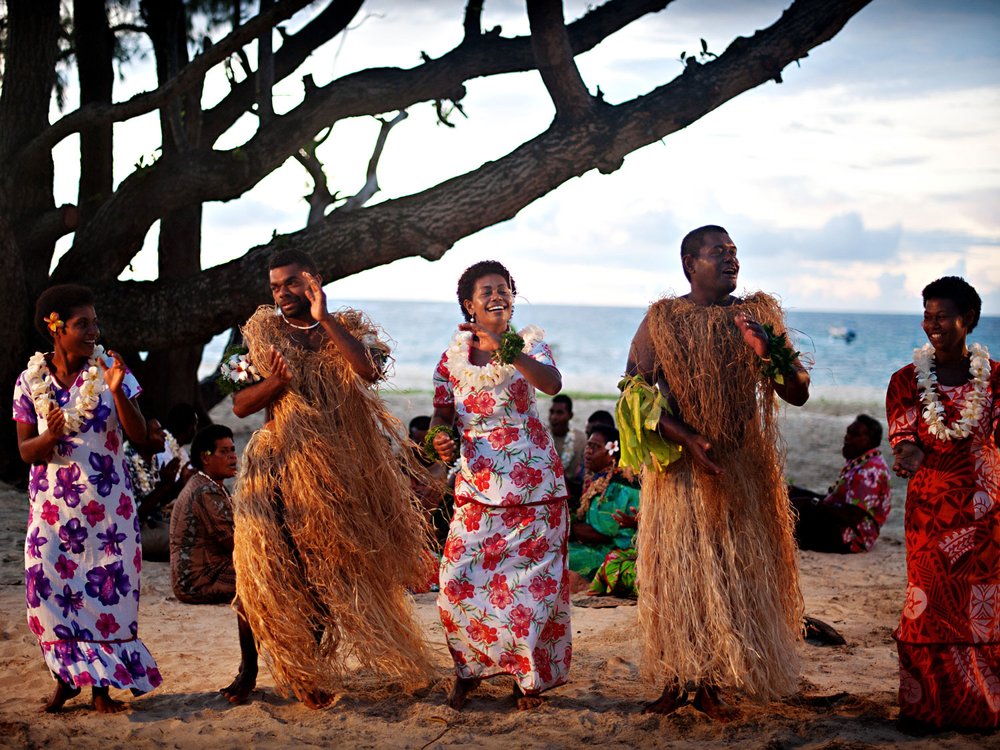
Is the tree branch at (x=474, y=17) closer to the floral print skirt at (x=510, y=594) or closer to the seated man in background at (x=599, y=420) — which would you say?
the seated man in background at (x=599, y=420)

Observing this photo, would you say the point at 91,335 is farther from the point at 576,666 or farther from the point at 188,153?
the point at 188,153

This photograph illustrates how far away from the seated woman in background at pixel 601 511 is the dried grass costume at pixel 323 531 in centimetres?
231

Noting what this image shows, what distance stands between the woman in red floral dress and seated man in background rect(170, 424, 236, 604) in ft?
7.16

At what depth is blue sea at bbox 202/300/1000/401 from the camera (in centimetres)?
3672

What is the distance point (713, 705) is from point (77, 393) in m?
2.91

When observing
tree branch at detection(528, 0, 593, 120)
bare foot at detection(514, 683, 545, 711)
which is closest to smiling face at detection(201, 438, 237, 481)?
bare foot at detection(514, 683, 545, 711)

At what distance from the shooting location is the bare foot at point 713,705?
434 cm

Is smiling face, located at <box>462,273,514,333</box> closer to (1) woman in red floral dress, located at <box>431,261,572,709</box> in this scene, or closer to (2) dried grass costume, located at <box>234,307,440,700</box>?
(1) woman in red floral dress, located at <box>431,261,572,709</box>

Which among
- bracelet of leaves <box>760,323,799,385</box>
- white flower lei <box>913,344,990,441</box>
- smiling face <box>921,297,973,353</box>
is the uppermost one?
smiling face <box>921,297,973,353</box>

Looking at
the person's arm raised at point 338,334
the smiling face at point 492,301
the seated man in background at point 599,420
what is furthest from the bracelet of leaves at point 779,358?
the seated man in background at point 599,420

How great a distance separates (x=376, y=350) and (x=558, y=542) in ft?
3.76

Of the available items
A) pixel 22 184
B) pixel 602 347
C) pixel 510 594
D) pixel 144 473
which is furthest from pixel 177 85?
pixel 602 347

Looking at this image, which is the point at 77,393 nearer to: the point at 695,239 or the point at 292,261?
the point at 292,261

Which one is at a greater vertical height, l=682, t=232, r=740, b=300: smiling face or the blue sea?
the blue sea
